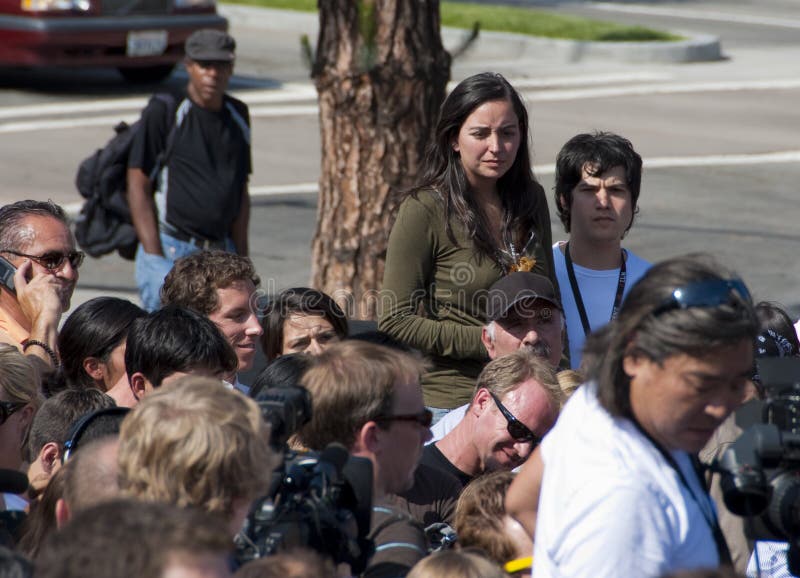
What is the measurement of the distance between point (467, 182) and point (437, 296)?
0.45 m

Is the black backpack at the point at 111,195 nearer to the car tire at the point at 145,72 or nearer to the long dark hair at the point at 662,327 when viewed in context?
the long dark hair at the point at 662,327

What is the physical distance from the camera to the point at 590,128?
1541 cm

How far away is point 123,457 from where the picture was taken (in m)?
2.67

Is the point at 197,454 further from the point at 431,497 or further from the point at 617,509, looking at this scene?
the point at 431,497

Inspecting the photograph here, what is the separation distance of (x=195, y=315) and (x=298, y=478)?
142 cm

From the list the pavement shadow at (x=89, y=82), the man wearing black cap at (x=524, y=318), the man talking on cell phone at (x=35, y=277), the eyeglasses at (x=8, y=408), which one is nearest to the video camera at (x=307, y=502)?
the eyeglasses at (x=8, y=408)

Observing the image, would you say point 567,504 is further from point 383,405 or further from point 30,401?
point 30,401

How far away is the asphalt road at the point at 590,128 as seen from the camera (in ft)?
34.7

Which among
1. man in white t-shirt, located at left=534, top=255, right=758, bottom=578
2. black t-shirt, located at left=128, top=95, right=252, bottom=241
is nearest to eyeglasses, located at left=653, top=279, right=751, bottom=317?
man in white t-shirt, located at left=534, top=255, right=758, bottom=578

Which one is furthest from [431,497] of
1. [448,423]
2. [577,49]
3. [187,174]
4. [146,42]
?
[577,49]

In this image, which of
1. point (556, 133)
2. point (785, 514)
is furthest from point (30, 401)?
point (556, 133)

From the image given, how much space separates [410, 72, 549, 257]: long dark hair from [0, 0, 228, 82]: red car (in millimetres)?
12015

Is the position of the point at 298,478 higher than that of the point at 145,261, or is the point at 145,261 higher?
the point at 298,478

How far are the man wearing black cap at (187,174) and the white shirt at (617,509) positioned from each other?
467 cm
